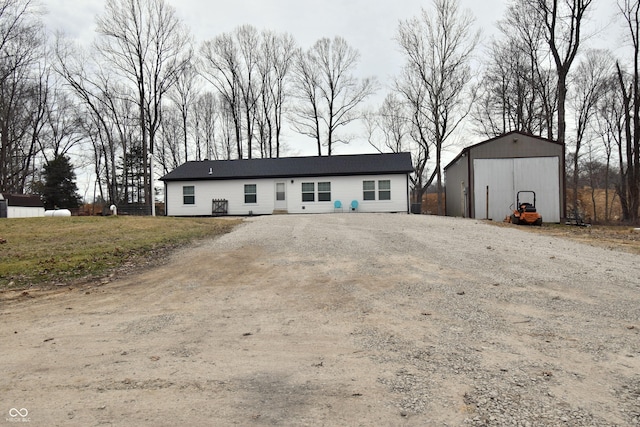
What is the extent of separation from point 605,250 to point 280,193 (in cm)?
1829

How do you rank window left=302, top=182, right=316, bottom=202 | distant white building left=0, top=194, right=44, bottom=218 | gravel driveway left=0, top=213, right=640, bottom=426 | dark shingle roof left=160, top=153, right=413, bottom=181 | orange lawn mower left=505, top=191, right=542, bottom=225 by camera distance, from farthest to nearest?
1. window left=302, top=182, right=316, bottom=202
2. dark shingle roof left=160, top=153, right=413, bottom=181
3. distant white building left=0, top=194, right=44, bottom=218
4. orange lawn mower left=505, top=191, right=542, bottom=225
5. gravel driveway left=0, top=213, right=640, bottom=426

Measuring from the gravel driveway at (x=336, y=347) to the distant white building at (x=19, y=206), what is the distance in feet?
69.4

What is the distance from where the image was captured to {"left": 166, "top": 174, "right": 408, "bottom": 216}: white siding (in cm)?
2422

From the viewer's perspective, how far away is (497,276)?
6668mm

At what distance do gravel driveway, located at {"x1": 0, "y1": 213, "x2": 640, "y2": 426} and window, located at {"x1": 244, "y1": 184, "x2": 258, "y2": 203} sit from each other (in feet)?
59.0

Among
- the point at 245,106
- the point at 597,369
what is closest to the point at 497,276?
the point at 597,369

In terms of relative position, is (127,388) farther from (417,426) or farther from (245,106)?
(245,106)

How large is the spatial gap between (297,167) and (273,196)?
8.37 feet

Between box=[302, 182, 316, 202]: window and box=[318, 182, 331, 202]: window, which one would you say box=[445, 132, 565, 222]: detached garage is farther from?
box=[302, 182, 316, 202]: window

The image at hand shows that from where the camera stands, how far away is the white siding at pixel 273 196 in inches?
953

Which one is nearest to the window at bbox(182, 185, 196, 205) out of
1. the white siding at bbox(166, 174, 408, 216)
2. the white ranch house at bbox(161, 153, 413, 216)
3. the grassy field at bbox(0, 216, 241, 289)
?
the white ranch house at bbox(161, 153, 413, 216)

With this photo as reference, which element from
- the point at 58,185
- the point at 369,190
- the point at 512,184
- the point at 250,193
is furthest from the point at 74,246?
the point at 58,185

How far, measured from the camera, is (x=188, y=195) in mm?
26047

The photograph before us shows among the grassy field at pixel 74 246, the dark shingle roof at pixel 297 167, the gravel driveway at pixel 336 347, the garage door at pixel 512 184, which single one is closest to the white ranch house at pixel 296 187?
the dark shingle roof at pixel 297 167
